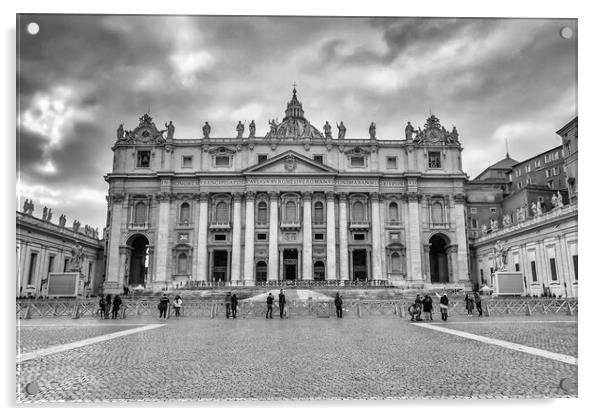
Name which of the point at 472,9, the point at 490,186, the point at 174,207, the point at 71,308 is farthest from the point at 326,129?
the point at 472,9

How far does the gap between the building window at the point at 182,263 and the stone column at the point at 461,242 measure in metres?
31.5

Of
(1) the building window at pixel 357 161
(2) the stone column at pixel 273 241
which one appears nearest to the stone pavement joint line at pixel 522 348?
(2) the stone column at pixel 273 241

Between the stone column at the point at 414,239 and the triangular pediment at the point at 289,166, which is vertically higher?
the triangular pediment at the point at 289,166

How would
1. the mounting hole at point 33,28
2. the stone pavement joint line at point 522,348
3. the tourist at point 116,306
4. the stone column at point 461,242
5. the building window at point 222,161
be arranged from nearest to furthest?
1. the mounting hole at point 33,28
2. the stone pavement joint line at point 522,348
3. the tourist at point 116,306
4. the stone column at point 461,242
5. the building window at point 222,161

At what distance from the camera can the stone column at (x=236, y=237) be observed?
5275 centimetres

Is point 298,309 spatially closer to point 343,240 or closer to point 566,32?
point 566,32

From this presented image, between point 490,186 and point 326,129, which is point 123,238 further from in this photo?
point 490,186

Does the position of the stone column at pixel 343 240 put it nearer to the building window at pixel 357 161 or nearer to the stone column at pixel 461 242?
the building window at pixel 357 161

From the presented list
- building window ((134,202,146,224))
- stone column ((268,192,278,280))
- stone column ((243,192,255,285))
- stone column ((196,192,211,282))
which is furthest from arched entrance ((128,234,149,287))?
stone column ((268,192,278,280))

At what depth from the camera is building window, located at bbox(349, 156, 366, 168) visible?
5744 centimetres

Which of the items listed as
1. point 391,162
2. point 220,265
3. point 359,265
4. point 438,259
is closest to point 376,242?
point 359,265

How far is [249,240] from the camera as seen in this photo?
5334 cm

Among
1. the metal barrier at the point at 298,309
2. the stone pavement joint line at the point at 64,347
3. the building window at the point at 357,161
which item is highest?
the building window at the point at 357,161

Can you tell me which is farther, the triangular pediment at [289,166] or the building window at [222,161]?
the building window at [222,161]
